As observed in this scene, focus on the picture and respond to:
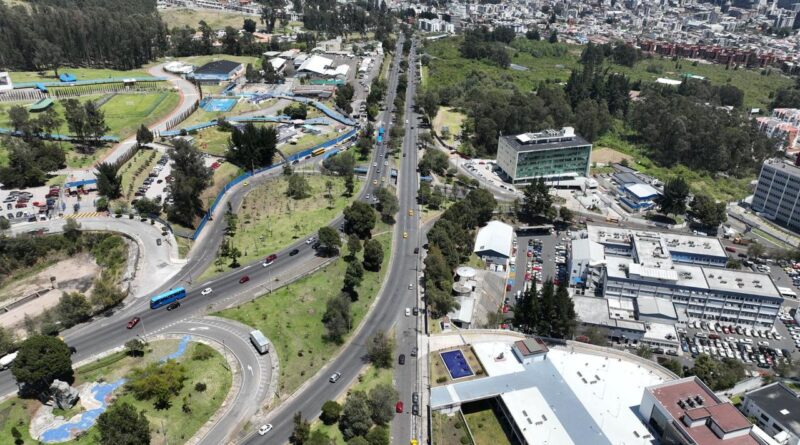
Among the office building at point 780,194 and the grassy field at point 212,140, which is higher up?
the grassy field at point 212,140

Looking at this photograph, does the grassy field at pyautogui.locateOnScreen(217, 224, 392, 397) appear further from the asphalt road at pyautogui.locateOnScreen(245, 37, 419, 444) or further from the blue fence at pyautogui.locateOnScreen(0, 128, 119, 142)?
the blue fence at pyautogui.locateOnScreen(0, 128, 119, 142)

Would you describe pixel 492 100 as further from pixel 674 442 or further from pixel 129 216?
pixel 674 442

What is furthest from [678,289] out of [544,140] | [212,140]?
[212,140]

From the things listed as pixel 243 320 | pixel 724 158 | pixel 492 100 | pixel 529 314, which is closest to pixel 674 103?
pixel 724 158

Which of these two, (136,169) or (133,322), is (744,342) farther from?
(136,169)

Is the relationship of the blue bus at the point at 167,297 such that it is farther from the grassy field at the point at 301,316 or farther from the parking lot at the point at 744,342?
the parking lot at the point at 744,342

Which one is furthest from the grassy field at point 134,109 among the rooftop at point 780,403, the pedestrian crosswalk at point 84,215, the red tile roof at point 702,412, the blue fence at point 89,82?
the rooftop at point 780,403

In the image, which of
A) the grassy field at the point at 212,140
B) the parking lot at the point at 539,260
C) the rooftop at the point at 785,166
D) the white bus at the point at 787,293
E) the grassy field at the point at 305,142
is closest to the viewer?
the white bus at the point at 787,293
